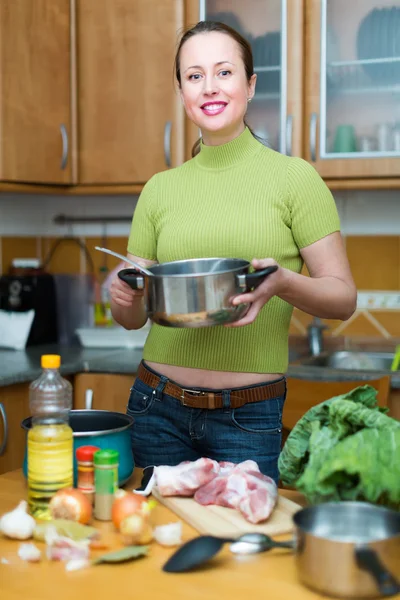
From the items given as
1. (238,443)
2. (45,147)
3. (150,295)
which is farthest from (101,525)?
(45,147)

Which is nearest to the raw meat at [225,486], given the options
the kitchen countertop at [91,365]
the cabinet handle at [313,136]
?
the kitchen countertop at [91,365]

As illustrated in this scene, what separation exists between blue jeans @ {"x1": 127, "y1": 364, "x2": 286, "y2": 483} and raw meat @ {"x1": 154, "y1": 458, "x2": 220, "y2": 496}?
0.30 meters

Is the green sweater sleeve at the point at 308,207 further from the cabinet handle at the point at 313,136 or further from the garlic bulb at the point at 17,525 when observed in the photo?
the cabinet handle at the point at 313,136

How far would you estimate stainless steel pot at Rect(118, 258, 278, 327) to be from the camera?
44.9 inches

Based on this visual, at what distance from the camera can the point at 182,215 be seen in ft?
5.22

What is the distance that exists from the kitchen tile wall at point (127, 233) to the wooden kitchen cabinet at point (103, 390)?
72cm

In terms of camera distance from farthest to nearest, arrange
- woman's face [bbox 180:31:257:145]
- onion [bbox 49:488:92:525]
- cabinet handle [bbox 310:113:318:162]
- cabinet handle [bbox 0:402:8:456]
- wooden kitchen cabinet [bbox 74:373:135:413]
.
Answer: cabinet handle [bbox 310:113:318:162]
wooden kitchen cabinet [bbox 74:373:135:413]
cabinet handle [bbox 0:402:8:456]
woman's face [bbox 180:31:257:145]
onion [bbox 49:488:92:525]

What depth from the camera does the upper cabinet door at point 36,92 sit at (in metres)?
2.56

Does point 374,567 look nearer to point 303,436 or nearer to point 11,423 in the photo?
point 303,436

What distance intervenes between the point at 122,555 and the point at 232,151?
2.85 feet

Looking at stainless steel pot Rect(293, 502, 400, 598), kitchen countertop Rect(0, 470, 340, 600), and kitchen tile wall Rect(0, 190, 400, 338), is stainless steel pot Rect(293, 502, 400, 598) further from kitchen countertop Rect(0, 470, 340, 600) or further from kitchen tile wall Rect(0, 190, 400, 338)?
kitchen tile wall Rect(0, 190, 400, 338)

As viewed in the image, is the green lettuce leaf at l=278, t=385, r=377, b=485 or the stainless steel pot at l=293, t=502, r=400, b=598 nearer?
the stainless steel pot at l=293, t=502, r=400, b=598

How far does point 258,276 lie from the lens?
1.15 m

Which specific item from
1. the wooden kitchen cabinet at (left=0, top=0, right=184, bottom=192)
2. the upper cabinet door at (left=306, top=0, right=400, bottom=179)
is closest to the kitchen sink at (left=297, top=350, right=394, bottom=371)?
the upper cabinet door at (left=306, top=0, right=400, bottom=179)
